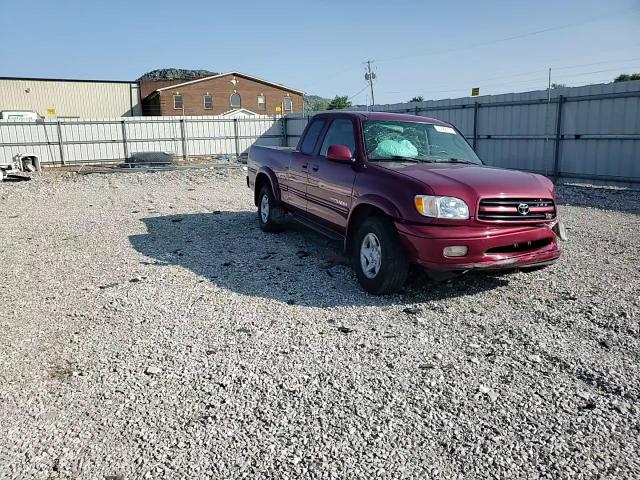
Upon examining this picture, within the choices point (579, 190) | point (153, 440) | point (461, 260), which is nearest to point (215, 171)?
point (579, 190)

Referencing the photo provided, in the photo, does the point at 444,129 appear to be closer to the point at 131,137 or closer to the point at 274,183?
the point at 274,183

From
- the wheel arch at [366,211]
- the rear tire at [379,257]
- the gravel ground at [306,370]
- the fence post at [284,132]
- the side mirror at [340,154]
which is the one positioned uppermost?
the fence post at [284,132]

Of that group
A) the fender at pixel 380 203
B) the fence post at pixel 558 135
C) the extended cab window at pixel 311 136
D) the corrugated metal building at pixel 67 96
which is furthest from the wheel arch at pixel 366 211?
the corrugated metal building at pixel 67 96

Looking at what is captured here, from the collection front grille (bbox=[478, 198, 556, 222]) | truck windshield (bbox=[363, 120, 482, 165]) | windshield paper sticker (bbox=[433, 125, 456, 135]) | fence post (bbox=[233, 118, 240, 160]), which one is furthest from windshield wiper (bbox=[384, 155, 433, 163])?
fence post (bbox=[233, 118, 240, 160])

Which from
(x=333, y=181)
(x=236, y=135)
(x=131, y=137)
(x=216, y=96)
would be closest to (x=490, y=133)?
(x=333, y=181)

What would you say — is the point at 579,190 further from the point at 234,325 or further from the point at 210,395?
the point at 210,395

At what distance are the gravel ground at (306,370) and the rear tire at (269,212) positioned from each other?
3.38 feet

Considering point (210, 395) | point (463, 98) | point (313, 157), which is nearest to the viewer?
point (210, 395)

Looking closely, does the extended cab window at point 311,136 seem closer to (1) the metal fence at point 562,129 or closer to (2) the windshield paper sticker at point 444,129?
(2) the windshield paper sticker at point 444,129

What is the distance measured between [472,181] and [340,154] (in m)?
1.50

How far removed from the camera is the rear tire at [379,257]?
16.3ft

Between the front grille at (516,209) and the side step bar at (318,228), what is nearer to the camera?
the front grille at (516,209)

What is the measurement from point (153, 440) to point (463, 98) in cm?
1694

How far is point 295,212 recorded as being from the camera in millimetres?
7379
